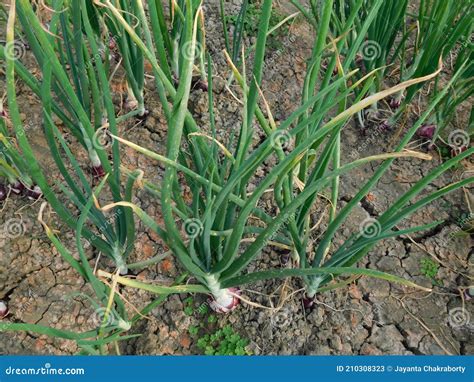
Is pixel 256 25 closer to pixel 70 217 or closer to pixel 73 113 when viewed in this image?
pixel 73 113

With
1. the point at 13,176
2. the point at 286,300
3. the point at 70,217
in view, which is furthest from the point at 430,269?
the point at 13,176

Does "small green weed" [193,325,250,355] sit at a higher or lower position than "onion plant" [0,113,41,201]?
lower

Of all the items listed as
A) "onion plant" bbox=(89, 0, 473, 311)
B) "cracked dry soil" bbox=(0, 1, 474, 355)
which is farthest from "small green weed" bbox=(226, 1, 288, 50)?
"onion plant" bbox=(89, 0, 473, 311)

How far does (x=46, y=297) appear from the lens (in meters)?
1.34

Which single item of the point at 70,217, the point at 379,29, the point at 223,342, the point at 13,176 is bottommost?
the point at 223,342

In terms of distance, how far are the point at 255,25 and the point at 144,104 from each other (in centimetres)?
60

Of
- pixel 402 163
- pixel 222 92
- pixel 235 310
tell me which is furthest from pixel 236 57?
pixel 235 310

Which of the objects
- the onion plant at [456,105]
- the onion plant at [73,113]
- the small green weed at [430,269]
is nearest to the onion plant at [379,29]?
the onion plant at [456,105]

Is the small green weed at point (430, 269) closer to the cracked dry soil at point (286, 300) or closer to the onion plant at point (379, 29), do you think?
the cracked dry soil at point (286, 300)

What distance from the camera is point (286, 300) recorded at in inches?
52.4

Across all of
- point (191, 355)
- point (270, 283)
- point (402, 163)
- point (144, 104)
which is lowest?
point (191, 355)

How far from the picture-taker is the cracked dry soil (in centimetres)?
129

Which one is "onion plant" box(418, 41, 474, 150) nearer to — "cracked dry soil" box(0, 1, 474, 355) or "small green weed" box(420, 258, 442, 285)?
"cracked dry soil" box(0, 1, 474, 355)

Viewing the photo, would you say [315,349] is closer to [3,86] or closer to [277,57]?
[277,57]
